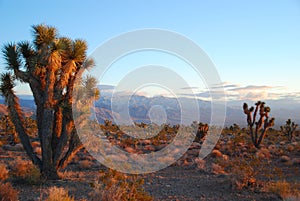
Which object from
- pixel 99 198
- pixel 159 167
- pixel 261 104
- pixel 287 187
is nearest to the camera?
pixel 99 198

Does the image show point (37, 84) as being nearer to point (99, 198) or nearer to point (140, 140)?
point (99, 198)

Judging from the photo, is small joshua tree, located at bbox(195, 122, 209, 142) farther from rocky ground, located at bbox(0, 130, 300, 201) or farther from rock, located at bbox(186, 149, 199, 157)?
rocky ground, located at bbox(0, 130, 300, 201)

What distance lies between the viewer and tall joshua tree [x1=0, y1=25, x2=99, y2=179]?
1039cm

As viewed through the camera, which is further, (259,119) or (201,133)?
(201,133)

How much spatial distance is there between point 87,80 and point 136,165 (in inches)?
206

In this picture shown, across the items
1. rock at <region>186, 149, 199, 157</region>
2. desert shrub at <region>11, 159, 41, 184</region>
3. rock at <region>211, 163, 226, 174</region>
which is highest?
desert shrub at <region>11, 159, 41, 184</region>

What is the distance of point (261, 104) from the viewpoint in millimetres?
22719

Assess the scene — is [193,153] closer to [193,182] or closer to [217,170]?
[217,170]

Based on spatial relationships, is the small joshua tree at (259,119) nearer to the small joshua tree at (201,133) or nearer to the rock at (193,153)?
the small joshua tree at (201,133)

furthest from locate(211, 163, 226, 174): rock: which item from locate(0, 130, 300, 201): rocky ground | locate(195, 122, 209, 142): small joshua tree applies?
locate(195, 122, 209, 142): small joshua tree

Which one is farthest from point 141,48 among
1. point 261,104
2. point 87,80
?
point 261,104

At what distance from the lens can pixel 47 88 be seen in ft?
34.1

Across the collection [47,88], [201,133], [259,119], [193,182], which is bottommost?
[193,182]

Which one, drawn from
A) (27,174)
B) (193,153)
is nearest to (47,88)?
(27,174)
